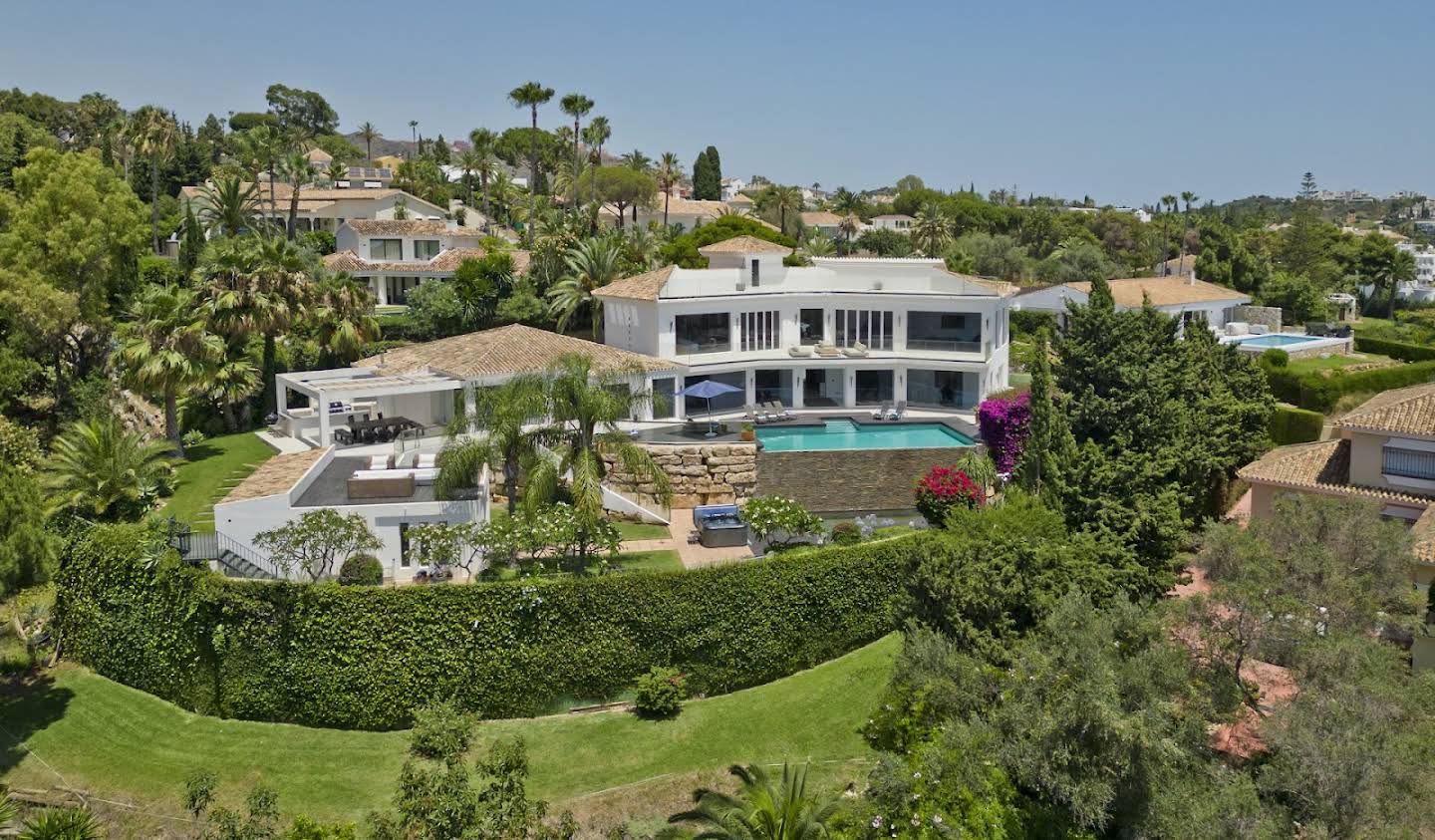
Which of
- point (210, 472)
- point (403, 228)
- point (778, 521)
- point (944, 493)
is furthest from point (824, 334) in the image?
point (403, 228)

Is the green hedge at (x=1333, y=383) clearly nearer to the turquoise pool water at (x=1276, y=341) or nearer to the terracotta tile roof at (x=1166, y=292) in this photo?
the turquoise pool water at (x=1276, y=341)

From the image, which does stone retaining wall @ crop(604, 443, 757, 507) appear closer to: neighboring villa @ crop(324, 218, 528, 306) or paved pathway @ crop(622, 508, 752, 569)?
paved pathway @ crop(622, 508, 752, 569)

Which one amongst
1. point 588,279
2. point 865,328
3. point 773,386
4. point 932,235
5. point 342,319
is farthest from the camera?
point 932,235

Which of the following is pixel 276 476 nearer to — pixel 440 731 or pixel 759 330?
pixel 440 731

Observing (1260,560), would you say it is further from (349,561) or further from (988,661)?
(349,561)

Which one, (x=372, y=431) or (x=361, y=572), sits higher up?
(x=372, y=431)

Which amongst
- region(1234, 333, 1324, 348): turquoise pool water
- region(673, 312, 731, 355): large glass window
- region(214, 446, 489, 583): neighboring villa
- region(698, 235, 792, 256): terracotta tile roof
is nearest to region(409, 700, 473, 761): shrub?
region(214, 446, 489, 583): neighboring villa

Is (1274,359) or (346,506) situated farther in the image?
(1274,359)

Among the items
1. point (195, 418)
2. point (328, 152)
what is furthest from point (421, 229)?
point (328, 152)
